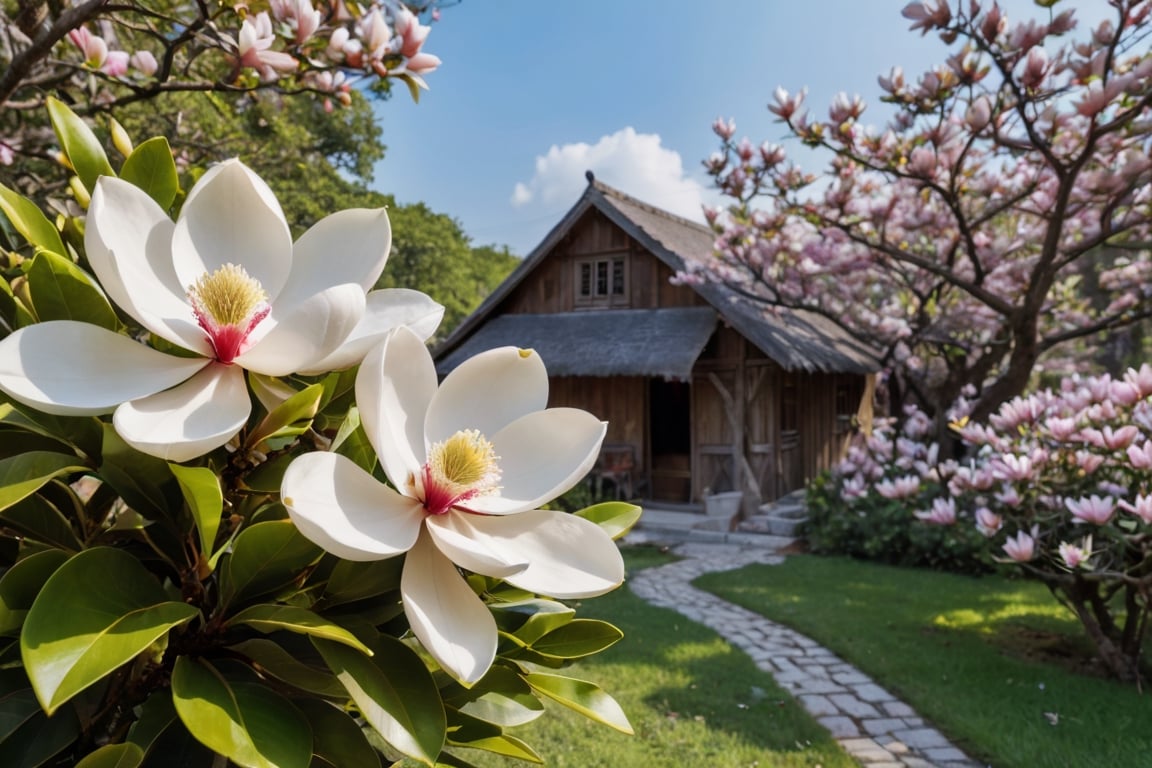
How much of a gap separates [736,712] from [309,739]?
4095 mm

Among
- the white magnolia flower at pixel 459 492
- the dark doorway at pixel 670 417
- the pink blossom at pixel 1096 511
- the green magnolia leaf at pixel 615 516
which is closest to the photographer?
the white magnolia flower at pixel 459 492

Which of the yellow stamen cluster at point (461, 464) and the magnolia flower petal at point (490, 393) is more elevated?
the magnolia flower petal at point (490, 393)

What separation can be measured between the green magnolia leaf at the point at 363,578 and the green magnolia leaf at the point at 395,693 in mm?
55

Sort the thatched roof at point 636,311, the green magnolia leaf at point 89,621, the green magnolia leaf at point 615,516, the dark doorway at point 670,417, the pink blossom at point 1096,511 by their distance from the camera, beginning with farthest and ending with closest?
the dark doorway at point 670,417
the thatched roof at point 636,311
the pink blossom at point 1096,511
the green magnolia leaf at point 615,516
the green magnolia leaf at point 89,621

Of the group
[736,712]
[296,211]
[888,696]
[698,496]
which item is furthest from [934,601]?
[296,211]

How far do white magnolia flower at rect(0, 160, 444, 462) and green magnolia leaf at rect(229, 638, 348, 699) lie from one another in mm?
259

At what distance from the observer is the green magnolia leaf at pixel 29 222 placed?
0.84 metres

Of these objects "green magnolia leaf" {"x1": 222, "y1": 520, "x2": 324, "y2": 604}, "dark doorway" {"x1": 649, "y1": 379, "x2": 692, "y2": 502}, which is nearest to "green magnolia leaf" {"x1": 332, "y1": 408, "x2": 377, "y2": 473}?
"green magnolia leaf" {"x1": 222, "y1": 520, "x2": 324, "y2": 604}

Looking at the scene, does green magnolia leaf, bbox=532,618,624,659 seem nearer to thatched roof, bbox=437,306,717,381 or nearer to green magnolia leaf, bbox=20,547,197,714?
green magnolia leaf, bbox=20,547,197,714

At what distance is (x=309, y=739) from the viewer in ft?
2.37

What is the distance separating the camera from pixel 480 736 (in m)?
0.93

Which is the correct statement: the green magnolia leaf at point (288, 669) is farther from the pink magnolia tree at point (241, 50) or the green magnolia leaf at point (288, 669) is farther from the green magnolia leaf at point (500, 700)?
the pink magnolia tree at point (241, 50)

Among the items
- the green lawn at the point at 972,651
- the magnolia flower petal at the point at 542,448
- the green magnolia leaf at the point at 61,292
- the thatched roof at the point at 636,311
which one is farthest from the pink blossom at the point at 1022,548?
the thatched roof at the point at 636,311

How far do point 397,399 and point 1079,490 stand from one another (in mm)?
5061
